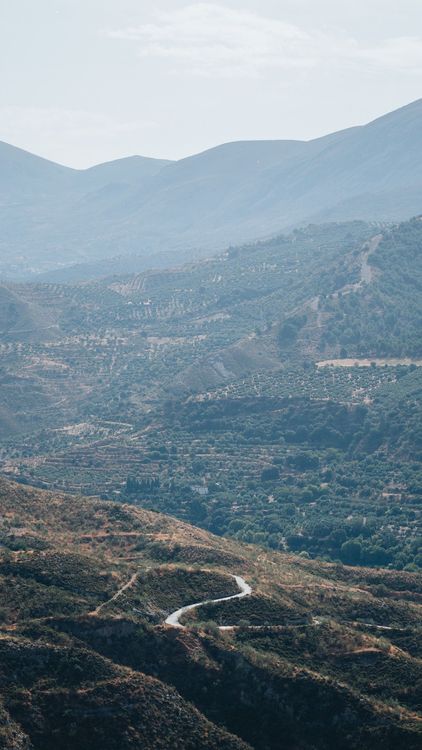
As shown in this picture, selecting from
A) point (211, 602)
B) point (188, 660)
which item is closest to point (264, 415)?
point (211, 602)

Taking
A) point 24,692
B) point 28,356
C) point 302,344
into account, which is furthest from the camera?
point 28,356

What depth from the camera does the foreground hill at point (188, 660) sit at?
47.1 metres

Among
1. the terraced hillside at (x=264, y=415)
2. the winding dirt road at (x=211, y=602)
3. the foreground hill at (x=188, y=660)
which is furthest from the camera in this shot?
the terraced hillside at (x=264, y=415)

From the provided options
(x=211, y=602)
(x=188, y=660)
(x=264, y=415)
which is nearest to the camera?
(x=188, y=660)

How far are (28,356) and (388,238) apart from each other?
189 feet

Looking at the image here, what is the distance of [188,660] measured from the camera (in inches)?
2012

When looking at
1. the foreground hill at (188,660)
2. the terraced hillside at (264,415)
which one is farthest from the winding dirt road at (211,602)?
the terraced hillside at (264,415)

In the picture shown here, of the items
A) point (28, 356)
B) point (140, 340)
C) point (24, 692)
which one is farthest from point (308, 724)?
point (140, 340)

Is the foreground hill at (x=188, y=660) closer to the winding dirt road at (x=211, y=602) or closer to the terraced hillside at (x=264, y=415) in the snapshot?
the winding dirt road at (x=211, y=602)

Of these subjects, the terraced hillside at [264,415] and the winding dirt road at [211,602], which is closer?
the winding dirt road at [211,602]

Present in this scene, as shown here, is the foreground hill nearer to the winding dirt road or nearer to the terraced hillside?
the winding dirt road

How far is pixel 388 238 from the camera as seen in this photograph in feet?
639

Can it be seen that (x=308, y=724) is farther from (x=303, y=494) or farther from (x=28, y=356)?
(x=28, y=356)

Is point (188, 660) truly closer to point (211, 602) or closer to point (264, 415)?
point (211, 602)
